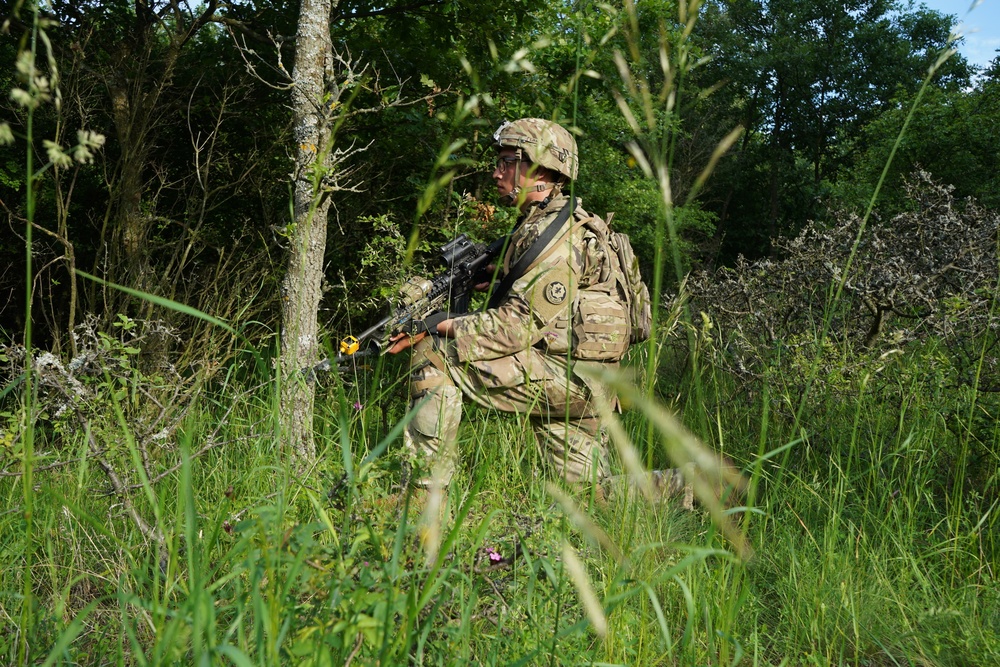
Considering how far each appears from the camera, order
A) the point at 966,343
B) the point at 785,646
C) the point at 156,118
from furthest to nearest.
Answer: the point at 156,118 < the point at 966,343 < the point at 785,646

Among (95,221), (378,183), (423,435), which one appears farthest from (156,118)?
(423,435)

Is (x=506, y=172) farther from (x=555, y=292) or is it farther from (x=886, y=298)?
(x=886, y=298)

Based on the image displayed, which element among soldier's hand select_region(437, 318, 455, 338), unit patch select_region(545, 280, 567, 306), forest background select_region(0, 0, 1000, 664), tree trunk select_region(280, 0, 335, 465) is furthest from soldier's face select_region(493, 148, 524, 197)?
tree trunk select_region(280, 0, 335, 465)

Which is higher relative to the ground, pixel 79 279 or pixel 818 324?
pixel 79 279

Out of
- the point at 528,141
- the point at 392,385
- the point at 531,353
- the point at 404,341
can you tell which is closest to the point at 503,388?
the point at 531,353

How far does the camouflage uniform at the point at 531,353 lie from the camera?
3279 mm

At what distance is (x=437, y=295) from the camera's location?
3.56 meters

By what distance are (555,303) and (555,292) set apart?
0.15 ft

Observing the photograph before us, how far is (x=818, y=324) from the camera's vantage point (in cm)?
449

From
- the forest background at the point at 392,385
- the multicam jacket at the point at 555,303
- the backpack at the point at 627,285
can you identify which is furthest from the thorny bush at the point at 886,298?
the multicam jacket at the point at 555,303

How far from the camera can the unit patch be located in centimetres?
333

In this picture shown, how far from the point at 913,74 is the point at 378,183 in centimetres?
2609

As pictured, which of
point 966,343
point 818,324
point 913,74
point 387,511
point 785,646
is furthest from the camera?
point 913,74

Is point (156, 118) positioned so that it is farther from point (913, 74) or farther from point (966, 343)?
point (913, 74)
